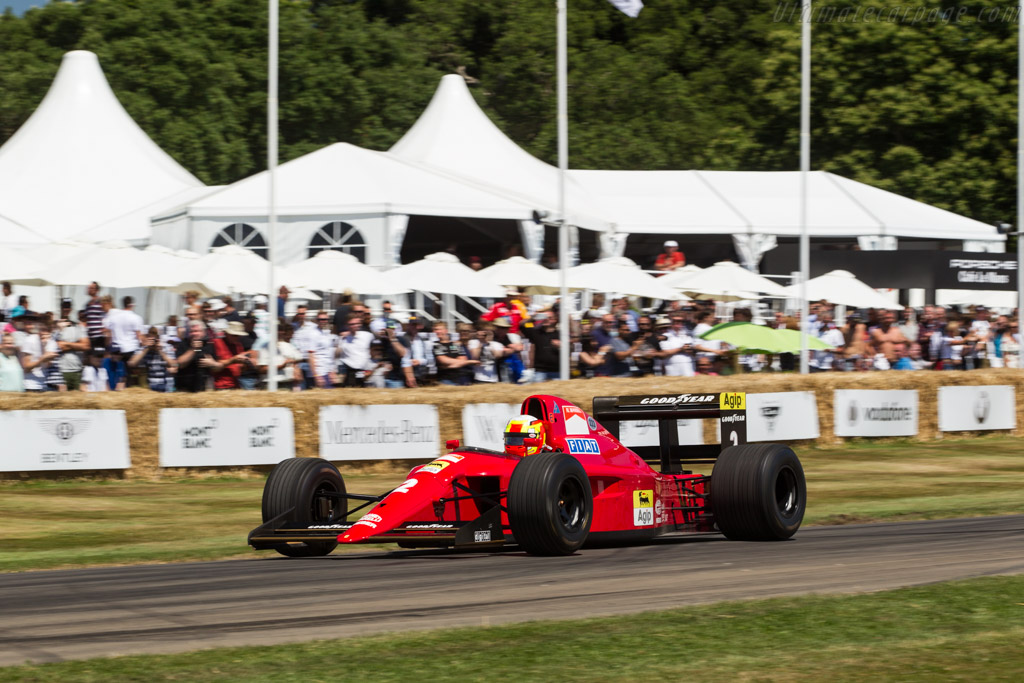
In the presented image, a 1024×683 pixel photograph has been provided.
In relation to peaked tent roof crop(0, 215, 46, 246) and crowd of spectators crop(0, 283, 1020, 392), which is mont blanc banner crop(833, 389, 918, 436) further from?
peaked tent roof crop(0, 215, 46, 246)

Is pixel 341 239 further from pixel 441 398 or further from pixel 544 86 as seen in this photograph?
pixel 544 86

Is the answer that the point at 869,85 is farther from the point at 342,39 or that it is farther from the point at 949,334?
the point at 949,334

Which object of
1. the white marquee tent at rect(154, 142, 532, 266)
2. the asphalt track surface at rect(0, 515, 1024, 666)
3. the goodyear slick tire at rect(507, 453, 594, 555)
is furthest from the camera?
the white marquee tent at rect(154, 142, 532, 266)

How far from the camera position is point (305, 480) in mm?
11062

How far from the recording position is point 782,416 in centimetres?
2155

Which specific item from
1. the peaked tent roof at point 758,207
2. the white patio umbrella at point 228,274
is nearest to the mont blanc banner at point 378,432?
the white patio umbrella at point 228,274

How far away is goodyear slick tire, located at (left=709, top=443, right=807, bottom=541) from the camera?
38.3 ft

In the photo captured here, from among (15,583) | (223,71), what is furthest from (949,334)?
(223,71)

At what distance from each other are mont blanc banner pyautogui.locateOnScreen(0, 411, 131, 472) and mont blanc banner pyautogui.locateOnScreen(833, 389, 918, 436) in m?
11.2

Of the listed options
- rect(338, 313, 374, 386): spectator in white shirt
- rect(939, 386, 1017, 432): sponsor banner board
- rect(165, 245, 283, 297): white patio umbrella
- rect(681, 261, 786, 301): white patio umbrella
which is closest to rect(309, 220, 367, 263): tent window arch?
rect(165, 245, 283, 297): white patio umbrella

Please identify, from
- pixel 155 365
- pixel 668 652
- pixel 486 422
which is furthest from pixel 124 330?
pixel 668 652

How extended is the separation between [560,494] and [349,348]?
9668 mm

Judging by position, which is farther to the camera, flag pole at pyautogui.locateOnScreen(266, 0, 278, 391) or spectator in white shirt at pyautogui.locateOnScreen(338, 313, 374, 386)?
spectator in white shirt at pyautogui.locateOnScreen(338, 313, 374, 386)

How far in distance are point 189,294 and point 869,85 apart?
38.7 metres
